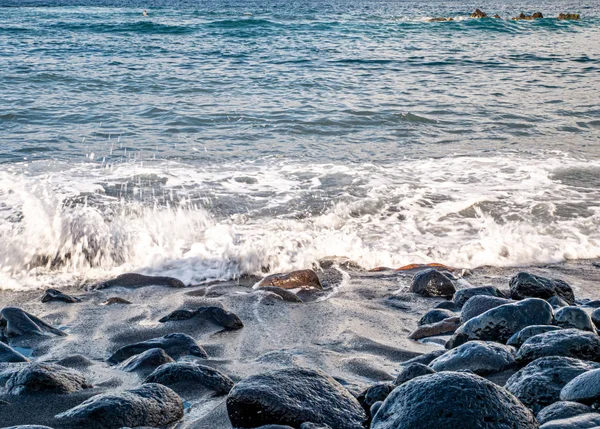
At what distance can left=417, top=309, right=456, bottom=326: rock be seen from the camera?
12.9 ft

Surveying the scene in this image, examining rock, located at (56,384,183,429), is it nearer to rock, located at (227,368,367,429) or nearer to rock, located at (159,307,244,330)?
rock, located at (227,368,367,429)

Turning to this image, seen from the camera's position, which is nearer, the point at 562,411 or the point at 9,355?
the point at 562,411

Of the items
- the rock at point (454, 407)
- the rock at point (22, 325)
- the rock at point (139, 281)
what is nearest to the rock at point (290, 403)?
the rock at point (454, 407)

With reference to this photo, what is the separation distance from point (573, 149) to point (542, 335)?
704cm

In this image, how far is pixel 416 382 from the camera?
6.88 ft

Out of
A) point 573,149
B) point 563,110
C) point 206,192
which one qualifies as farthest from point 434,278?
point 563,110

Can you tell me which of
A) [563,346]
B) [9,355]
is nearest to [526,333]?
[563,346]

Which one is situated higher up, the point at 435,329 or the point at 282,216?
the point at 435,329

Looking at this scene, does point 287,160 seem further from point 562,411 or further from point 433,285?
point 562,411

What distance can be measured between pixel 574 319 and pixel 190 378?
1997mm

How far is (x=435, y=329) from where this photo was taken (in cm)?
373

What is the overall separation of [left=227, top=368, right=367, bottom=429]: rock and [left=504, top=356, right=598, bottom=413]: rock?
0.64 metres

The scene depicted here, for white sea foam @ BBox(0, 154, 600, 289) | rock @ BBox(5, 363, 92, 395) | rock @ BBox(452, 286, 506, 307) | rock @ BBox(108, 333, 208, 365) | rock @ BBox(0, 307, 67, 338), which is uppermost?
rock @ BBox(5, 363, 92, 395)

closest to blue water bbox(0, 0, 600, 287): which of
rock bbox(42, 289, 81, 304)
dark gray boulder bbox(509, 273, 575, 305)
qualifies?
rock bbox(42, 289, 81, 304)
